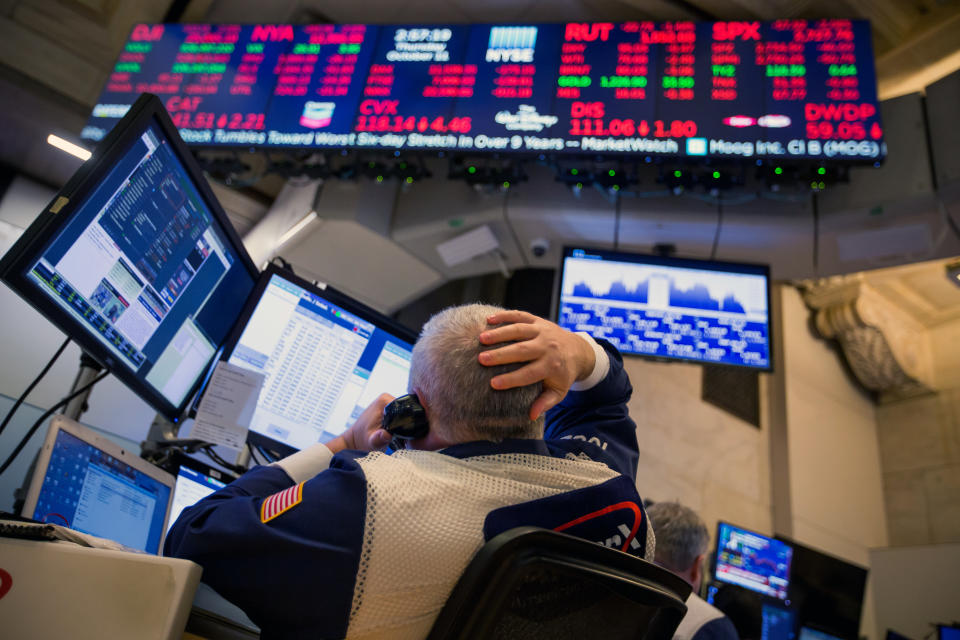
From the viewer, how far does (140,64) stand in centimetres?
377

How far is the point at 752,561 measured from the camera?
4.41 metres

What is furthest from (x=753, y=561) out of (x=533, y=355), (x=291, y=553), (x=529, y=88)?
(x=291, y=553)

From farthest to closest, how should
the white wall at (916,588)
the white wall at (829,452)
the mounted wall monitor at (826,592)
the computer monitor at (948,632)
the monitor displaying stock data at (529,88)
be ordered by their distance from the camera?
the white wall at (829,452), the white wall at (916,588), the mounted wall monitor at (826,592), the computer monitor at (948,632), the monitor displaying stock data at (529,88)

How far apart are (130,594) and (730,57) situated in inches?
134

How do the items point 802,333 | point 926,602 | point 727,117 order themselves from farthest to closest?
point 802,333 < point 926,602 < point 727,117

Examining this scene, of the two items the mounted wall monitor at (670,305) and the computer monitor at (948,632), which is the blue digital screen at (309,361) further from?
the computer monitor at (948,632)

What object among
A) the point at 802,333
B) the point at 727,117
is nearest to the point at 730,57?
the point at 727,117

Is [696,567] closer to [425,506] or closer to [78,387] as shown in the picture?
[425,506]

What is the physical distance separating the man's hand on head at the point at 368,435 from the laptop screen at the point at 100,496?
413mm

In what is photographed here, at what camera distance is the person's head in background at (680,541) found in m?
2.29

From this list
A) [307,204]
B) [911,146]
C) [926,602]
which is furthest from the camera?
[926,602]

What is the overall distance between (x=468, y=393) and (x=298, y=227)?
334cm

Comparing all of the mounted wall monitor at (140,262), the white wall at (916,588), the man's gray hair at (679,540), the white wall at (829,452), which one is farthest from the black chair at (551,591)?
the white wall at (916,588)

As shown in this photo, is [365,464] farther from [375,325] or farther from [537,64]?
[537,64]
